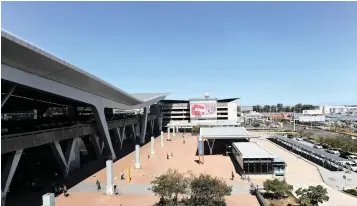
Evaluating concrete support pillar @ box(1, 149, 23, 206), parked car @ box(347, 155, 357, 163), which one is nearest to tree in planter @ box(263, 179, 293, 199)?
concrete support pillar @ box(1, 149, 23, 206)

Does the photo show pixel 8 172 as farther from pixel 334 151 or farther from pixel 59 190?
pixel 334 151

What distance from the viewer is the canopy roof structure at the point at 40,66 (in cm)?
2023

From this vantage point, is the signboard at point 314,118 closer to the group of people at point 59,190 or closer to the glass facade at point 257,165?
the glass facade at point 257,165

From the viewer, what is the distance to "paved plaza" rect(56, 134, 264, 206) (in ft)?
81.5

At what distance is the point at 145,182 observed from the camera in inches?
1232

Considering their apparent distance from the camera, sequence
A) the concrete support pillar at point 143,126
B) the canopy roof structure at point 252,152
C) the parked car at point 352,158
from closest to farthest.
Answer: the canopy roof structure at point 252,152
the parked car at point 352,158
the concrete support pillar at point 143,126

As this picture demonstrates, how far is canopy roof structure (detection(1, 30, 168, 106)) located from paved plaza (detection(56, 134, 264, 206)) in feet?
32.6

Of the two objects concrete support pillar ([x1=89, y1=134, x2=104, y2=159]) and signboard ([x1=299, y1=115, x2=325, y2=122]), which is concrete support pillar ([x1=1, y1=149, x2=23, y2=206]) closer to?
concrete support pillar ([x1=89, y1=134, x2=104, y2=159])

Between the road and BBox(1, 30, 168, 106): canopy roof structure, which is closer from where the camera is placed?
BBox(1, 30, 168, 106): canopy roof structure

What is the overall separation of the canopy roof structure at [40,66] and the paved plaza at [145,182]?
992cm

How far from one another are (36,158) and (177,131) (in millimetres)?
63449

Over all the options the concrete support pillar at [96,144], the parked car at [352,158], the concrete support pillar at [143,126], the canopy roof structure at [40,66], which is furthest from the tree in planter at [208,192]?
the concrete support pillar at [143,126]

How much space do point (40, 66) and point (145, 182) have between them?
48.5 feet

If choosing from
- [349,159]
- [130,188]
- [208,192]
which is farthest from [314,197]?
[349,159]
